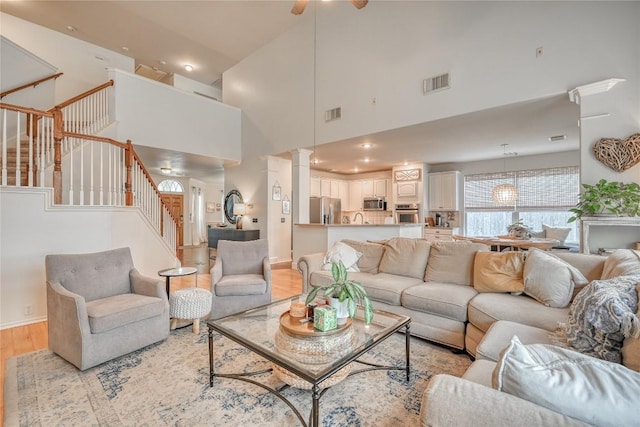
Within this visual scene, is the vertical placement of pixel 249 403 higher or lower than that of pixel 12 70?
lower

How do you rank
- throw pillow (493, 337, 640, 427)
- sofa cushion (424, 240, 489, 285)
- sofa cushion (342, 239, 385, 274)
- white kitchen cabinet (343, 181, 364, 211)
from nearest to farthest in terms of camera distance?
throw pillow (493, 337, 640, 427)
sofa cushion (424, 240, 489, 285)
sofa cushion (342, 239, 385, 274)
white kitchen cabinet (343, 181, 364, 211)

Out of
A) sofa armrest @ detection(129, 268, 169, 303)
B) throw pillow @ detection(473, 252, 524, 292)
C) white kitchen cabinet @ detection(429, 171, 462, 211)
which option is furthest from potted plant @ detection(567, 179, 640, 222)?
white kitchen cabinet @ detection(429, 171, 462, 211)

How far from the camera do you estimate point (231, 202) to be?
7805mm

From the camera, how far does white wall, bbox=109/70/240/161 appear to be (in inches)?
217

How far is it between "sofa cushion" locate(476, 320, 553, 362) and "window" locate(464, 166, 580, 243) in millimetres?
5652

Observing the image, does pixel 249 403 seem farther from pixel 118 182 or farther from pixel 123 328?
pixel 118 182

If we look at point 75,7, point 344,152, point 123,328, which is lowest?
point 123,328

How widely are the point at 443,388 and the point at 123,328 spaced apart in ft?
8.49

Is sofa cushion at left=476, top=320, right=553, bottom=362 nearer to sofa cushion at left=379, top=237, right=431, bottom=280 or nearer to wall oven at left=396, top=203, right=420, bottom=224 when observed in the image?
sofa cushion at left=379, top=237, right=431, bottom=280

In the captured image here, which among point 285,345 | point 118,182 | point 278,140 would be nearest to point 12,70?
point 118,182

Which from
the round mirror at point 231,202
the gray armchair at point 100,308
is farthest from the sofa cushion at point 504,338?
the round mirror at point 231,202

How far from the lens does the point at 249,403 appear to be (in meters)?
1.89

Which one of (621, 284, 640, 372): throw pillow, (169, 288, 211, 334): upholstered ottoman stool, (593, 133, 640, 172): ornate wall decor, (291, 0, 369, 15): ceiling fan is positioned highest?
(291, 0, 369, 15): ceiling fan

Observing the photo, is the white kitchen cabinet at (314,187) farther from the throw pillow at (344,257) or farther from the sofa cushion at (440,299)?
the sofa cushion at (440,299)
